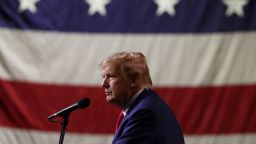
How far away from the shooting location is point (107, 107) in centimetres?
249

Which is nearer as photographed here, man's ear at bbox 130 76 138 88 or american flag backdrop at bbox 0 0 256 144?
man's ear at bbox 130 76 138 88

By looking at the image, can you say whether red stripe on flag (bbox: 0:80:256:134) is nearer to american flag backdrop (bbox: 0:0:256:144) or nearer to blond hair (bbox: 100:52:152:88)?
american flag backdrop (bbox: 0:0:256:144)

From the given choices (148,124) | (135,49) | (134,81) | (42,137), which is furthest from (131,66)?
(42,137)

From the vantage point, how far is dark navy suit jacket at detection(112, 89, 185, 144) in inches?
49.1

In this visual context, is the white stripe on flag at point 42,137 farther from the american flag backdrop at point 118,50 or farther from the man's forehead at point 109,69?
the man's forehead at point 109,69

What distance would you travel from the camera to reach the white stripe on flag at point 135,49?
245cm

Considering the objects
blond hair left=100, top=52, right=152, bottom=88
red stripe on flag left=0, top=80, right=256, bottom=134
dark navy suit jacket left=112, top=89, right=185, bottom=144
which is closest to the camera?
dark navy suit jacket left=112, top=89, right=185, bottom=144

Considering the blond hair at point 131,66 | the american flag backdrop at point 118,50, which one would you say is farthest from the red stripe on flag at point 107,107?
the blond hair at point 131,66

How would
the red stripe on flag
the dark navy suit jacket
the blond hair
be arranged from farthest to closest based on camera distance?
the red stripe on flag, the blond hair, the dark navy suit jacket

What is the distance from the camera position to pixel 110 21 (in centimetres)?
250

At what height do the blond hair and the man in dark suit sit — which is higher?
the blond hair

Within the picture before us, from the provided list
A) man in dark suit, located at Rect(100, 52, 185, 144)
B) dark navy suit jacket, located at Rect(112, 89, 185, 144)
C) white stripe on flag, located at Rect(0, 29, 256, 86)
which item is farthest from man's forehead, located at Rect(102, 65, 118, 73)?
white stripe on flag, located at Rect(0, 29, 256, 86)

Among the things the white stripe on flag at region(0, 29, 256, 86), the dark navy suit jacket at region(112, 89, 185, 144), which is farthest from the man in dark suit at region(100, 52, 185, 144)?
the white stripe on flag at region(0, 29, 256, 86)

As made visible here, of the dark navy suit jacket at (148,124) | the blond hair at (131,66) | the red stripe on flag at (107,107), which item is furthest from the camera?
the red stripe on flag at (107,107)
